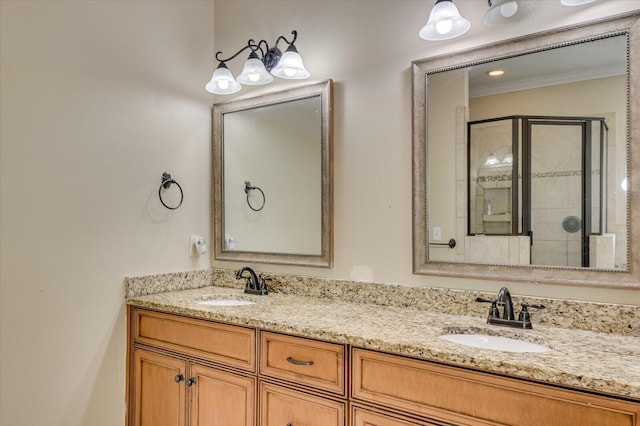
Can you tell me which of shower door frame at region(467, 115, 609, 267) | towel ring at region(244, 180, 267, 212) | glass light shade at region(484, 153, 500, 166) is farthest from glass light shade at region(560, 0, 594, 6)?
towel ring at region(244, 180, 267, 212)

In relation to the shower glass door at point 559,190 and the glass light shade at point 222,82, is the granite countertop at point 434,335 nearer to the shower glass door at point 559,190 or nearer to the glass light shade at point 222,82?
the shower glass door at point 559,190

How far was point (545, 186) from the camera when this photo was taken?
1614 millimetres

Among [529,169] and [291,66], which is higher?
[291,66]

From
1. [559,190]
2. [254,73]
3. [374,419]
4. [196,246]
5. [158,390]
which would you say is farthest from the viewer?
[196,246]

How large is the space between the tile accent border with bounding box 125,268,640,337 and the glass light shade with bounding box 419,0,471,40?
1.06 metres

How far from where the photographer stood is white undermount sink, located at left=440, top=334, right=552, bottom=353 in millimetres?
1399

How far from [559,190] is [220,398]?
1601mm

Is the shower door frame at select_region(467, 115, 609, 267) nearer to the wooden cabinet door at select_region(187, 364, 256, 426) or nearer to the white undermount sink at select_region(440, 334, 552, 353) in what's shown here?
the white undermount sink at select_region(440, 334, 552, 353)

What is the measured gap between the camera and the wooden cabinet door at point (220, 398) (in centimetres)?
168

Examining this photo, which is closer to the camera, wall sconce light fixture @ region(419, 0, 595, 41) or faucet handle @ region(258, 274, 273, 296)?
wall sconce light fixture @ region(419, 0, 595, 41)

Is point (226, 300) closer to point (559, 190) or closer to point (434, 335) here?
point (434, 335)

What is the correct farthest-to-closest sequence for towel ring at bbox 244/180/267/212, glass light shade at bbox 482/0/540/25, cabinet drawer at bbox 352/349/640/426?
towel ring at bbox 244/180/267/212, glass light shade at bbox 482/0/540/25, cabinet drawer at bbox 352/349/640/426

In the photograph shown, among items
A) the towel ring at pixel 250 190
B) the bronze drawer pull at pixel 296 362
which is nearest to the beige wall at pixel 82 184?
the towel ring at pixel 250 190

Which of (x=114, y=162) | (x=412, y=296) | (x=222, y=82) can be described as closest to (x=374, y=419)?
(x=412, y=296)
